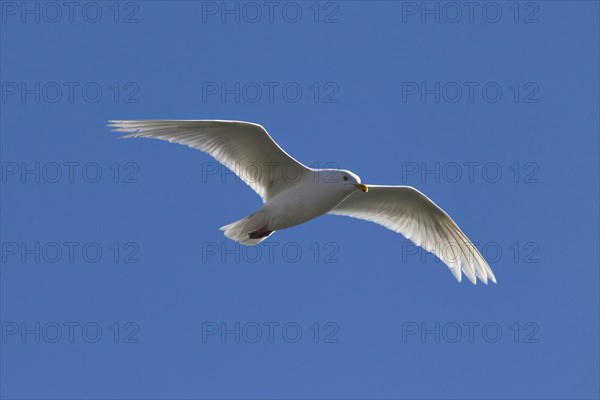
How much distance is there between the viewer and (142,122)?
16.4m

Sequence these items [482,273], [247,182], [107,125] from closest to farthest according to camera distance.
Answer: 1. [107,125]
2. [247,182]
3. [482,273]

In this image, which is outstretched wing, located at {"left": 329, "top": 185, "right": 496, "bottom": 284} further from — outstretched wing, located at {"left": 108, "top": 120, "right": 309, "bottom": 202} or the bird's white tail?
the bird's white tail

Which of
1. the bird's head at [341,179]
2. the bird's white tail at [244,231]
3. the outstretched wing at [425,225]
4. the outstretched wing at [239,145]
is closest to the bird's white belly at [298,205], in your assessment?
the bird's head at [341,179]

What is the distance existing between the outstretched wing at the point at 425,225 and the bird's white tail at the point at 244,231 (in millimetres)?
1951

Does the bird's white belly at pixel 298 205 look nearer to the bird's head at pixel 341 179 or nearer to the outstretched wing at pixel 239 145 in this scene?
the bird's head at pixel 341 179

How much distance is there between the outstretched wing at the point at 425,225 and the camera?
726 inches

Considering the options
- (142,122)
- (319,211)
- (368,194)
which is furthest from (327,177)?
(142,122)

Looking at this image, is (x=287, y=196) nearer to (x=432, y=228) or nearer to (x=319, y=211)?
(x=319, y=211)

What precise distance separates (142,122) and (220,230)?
212 cm

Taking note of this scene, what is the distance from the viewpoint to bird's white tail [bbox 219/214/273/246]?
16906 millimetres

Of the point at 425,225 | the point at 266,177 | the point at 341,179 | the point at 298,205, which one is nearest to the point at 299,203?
the point at 298,205

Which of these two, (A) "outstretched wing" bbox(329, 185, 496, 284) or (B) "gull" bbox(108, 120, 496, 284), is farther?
(A) "outstretched wing" bbox(329, 185, 496, 284)

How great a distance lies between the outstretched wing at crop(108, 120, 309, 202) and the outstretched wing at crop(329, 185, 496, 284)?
5.68 ft

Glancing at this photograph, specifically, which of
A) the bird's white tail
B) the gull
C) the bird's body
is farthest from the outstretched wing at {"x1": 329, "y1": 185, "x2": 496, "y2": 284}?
the bird's white tail
